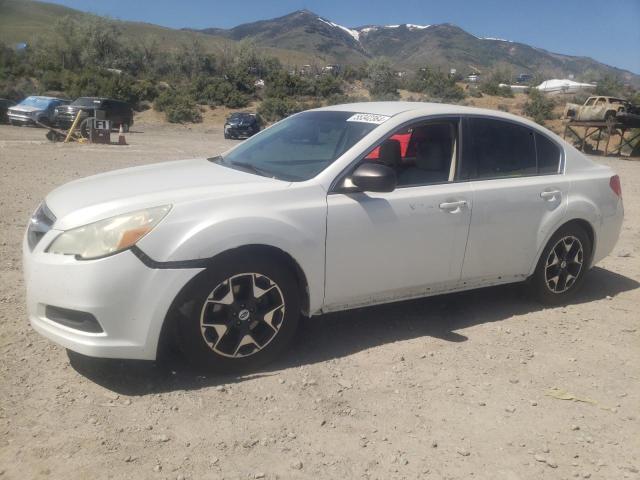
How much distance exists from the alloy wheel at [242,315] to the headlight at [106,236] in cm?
52

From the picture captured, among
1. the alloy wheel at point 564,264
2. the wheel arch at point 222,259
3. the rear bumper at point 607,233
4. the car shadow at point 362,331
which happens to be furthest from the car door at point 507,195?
the wheel arch at point 222,259

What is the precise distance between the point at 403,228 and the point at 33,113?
27.1 metres

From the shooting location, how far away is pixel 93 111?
25.7 meters

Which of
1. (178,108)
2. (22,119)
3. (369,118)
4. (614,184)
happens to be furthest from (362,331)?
(178,108)

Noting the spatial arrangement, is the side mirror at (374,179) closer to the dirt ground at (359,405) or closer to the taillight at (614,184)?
the dirt ground at (359,405)

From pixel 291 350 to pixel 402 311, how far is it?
123cm

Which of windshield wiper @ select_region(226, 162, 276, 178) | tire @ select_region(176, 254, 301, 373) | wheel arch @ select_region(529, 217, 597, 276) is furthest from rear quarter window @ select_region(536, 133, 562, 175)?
tire @ select_region(176, 254, 301, 373)

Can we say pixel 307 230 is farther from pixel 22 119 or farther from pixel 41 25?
pixel 41 25

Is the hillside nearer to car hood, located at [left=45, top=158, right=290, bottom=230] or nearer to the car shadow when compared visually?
the car shadow

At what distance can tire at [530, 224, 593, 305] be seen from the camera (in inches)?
193

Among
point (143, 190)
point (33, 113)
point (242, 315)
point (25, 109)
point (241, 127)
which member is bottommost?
point (241, 127)

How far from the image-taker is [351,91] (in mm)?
51656

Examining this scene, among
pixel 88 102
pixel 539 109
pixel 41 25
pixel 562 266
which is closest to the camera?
pixel 562 266

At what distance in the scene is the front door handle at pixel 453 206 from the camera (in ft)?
13.6
